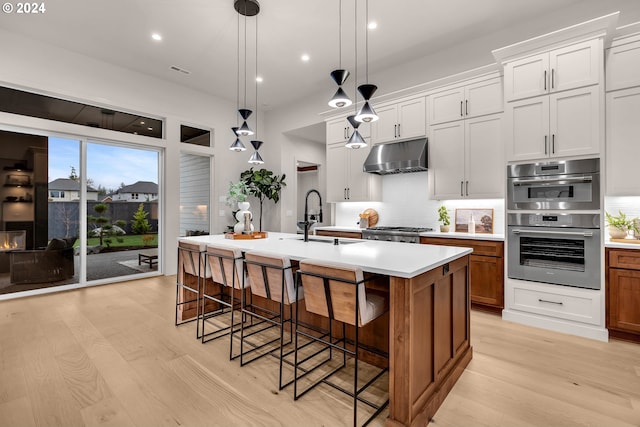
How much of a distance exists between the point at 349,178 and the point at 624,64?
11.2 feet

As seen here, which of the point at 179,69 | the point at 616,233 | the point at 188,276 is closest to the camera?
the point at 616,233

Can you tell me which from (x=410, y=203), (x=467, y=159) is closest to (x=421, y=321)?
(x=467, y=159)

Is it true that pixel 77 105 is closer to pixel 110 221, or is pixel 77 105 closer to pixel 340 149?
pixel 110 221

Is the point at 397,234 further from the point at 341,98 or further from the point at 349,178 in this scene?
the point at 341,98

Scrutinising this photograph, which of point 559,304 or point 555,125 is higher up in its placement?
point 555,125

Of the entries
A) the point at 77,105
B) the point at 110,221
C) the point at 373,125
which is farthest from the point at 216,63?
the point at 110,221

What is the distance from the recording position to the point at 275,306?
3.01m

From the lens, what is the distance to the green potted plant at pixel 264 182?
6.27 meters

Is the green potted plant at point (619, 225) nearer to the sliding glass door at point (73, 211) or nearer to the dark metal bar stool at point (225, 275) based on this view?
the dark metal bar stool at point (225, 275)

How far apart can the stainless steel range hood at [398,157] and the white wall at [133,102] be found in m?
2.73

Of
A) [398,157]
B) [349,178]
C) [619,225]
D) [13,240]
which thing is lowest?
[13,240]

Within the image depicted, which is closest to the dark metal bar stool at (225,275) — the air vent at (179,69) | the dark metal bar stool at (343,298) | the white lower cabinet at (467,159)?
the dark metal bar stool at (343,298)

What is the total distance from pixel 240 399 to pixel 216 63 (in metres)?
4.63

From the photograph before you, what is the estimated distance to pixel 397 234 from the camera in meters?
4.17
